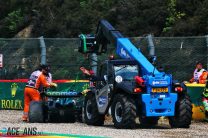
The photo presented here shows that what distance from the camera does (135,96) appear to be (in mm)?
16672

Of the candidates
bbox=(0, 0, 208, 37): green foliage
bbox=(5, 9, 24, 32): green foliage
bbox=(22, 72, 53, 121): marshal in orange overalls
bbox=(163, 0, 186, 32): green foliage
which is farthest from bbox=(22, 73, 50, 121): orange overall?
bbox=(5, 9, 24, 32): green foliage

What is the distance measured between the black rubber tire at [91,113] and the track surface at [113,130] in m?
0.20

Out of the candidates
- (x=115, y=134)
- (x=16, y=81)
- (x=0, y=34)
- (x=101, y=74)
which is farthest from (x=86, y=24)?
(x=115, y=134)

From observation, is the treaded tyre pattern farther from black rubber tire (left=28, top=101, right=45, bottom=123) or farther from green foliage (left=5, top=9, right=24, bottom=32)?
green foliage (left=5, top=9, right=24, bottom=32)

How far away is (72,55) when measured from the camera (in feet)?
80.0

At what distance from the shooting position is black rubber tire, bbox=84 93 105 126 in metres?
17.7

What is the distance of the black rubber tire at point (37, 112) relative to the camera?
1834 cm

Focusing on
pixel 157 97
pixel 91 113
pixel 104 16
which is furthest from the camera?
pixel 104 16

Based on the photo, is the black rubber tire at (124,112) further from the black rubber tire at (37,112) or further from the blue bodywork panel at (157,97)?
the black rubber tire at (37,112)

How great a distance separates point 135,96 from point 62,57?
27.0 ft

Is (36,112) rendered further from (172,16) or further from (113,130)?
(172,16)

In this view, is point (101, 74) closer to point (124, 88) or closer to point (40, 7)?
point (124, 88)

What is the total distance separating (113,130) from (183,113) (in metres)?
1.87

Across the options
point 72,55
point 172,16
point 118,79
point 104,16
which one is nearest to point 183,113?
point 118,79
